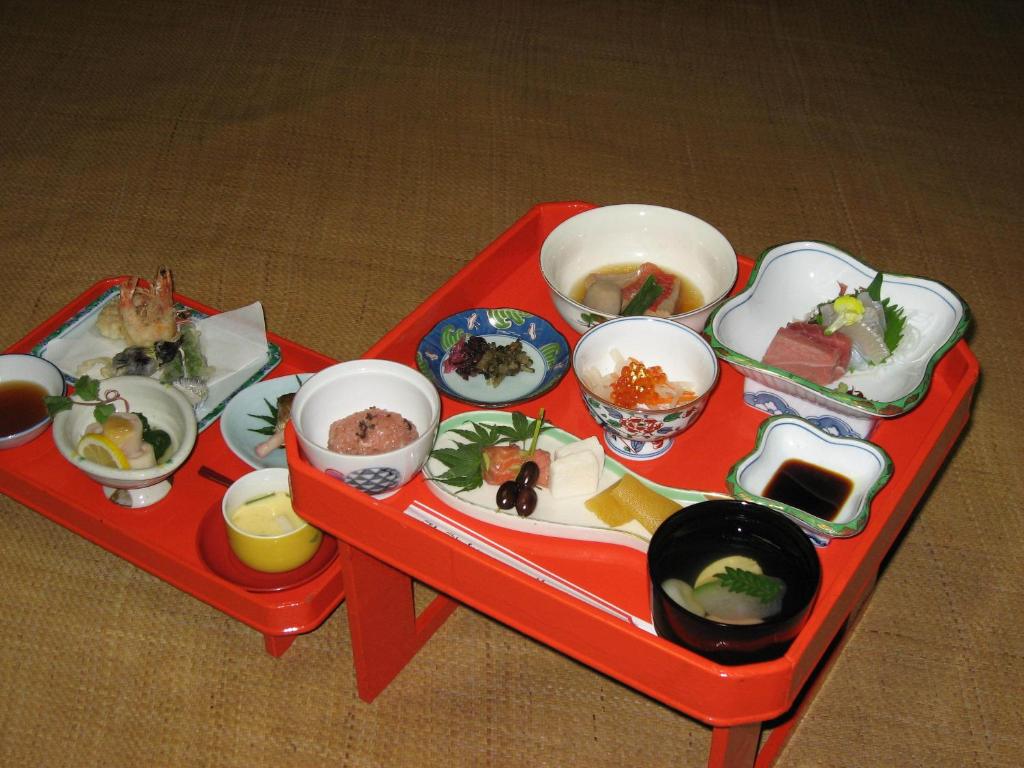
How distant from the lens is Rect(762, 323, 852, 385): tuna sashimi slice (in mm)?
1382

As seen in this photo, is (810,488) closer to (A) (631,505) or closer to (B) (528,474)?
(A) (631,505)

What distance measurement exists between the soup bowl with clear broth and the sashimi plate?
0.08 m

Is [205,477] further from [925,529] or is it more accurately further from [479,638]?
[925,529]

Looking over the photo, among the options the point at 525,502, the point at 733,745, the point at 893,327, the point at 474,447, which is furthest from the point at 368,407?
the point at 893,327

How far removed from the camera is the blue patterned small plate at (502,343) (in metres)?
1.44

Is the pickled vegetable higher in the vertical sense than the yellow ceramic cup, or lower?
higher

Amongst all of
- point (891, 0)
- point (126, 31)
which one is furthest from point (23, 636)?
point (891, 0)

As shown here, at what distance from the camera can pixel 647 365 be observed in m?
1.40

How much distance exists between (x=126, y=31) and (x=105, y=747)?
2175mm

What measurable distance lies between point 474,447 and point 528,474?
0.28ft

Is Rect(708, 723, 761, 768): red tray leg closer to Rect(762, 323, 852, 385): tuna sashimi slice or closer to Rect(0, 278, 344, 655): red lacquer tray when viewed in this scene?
Rect(762, 323, 852, 385): tuna sashimi slice

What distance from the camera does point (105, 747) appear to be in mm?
1627

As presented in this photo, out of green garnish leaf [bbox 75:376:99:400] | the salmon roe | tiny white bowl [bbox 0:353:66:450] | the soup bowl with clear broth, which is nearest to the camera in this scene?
the soup bowl with clear broth

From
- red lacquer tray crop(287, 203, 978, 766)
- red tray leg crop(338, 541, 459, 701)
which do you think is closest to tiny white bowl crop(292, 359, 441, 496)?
red lacquer tray crop(287, 203, 978, 766)
